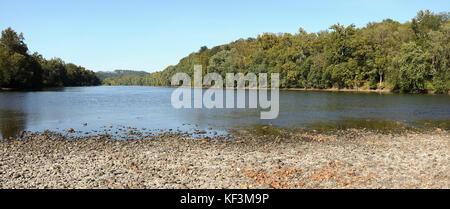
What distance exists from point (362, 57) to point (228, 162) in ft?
307

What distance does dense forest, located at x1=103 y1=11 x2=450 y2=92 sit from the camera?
241 feet

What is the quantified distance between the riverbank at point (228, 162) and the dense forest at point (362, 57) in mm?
62899

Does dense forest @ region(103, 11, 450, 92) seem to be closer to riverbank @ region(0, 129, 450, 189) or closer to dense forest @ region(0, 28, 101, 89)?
riverbank @ region(0, 129, 450, 189)

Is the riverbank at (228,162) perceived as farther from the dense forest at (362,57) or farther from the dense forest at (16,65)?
the dense forest at (16,65)

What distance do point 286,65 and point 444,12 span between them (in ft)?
162

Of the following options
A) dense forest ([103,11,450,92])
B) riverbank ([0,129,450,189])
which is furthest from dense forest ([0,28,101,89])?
riverbank ([0,129,450,189])

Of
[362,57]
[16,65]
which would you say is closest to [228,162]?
[362,57]

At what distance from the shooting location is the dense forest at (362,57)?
241 feet

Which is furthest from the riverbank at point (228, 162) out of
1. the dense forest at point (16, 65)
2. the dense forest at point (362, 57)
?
the dense forest at point (16, 65)

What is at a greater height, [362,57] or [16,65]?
[362,57]

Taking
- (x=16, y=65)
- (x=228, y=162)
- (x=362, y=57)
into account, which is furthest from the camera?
(x=16, y=65)

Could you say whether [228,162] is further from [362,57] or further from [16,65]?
[16,65]

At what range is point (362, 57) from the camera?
9575cm
